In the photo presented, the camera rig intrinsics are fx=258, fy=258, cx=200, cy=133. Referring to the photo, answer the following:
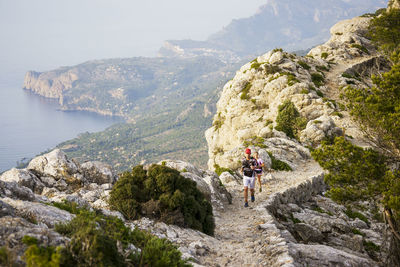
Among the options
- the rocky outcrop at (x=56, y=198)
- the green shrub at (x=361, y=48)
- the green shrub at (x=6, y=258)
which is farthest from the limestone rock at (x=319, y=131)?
the green shrub at (x=361, y=48)

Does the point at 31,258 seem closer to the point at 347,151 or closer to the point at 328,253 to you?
the point at 328,253

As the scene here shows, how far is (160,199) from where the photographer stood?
10789mm

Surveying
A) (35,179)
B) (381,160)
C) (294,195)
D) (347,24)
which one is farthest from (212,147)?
(347,24)

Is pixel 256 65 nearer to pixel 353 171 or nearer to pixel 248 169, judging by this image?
pixel 248 169

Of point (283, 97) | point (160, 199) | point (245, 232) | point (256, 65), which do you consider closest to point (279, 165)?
point (245, 232)

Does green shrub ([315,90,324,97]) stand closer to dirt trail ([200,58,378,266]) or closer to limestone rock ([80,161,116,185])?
dirt trail ([200,58,378,266])

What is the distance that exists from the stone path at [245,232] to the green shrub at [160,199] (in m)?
1.40

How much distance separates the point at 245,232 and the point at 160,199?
4667 millimetres

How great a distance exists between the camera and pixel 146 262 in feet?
20.8

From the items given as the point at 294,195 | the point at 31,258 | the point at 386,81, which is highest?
the point at 386,81

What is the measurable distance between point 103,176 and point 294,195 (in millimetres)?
13502

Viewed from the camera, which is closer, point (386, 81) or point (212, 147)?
point (386, 81)

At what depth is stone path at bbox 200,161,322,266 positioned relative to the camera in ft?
30.1

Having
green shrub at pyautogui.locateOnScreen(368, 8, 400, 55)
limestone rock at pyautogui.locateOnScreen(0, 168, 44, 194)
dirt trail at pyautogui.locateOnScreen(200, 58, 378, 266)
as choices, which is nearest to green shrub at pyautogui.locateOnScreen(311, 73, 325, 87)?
green shrub at pyautogui.locateOnScreen(368, 8, 400, 55)
